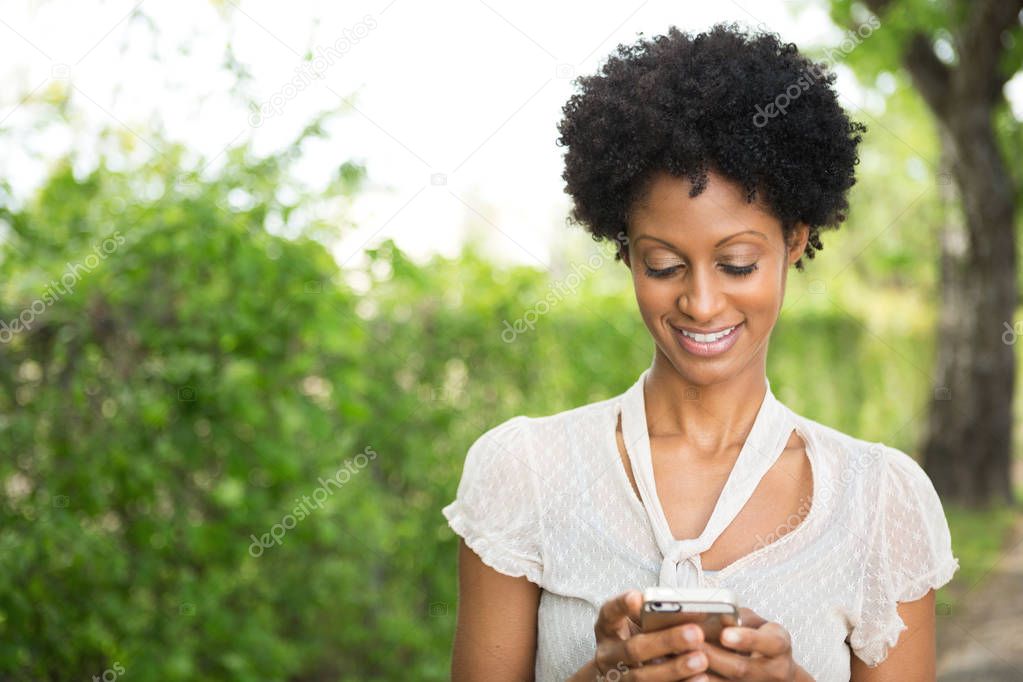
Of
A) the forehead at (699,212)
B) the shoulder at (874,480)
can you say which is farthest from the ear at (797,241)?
the shoulder at (874,480)

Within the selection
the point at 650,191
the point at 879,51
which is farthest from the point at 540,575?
the point at 879,51

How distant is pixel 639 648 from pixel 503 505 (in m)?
0.54

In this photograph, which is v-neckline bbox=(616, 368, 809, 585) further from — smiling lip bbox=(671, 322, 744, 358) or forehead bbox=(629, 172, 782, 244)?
forehead bbox=(629, 172, 782, 244)

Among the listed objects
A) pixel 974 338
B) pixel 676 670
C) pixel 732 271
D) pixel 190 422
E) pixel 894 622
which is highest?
pixel 974 338

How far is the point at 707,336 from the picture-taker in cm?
205

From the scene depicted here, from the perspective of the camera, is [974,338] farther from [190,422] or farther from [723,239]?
[723,239]

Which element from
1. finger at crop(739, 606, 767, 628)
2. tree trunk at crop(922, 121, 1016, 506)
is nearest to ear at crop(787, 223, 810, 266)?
finger at crop(739, 606, 767, 628)

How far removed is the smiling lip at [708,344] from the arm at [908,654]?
60 cm

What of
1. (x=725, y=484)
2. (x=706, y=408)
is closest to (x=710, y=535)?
(x=725, y=484)

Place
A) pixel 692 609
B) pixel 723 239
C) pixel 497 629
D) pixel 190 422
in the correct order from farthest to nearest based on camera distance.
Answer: pixel 190 422
pixel 497 629
pixel 723 239
pixel 692 609

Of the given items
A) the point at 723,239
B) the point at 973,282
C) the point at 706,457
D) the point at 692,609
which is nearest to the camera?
the point at 692,609

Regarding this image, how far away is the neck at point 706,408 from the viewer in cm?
221

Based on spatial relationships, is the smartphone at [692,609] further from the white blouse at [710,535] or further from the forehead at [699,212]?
the forehead at [699,212]

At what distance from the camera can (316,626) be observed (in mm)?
4793
